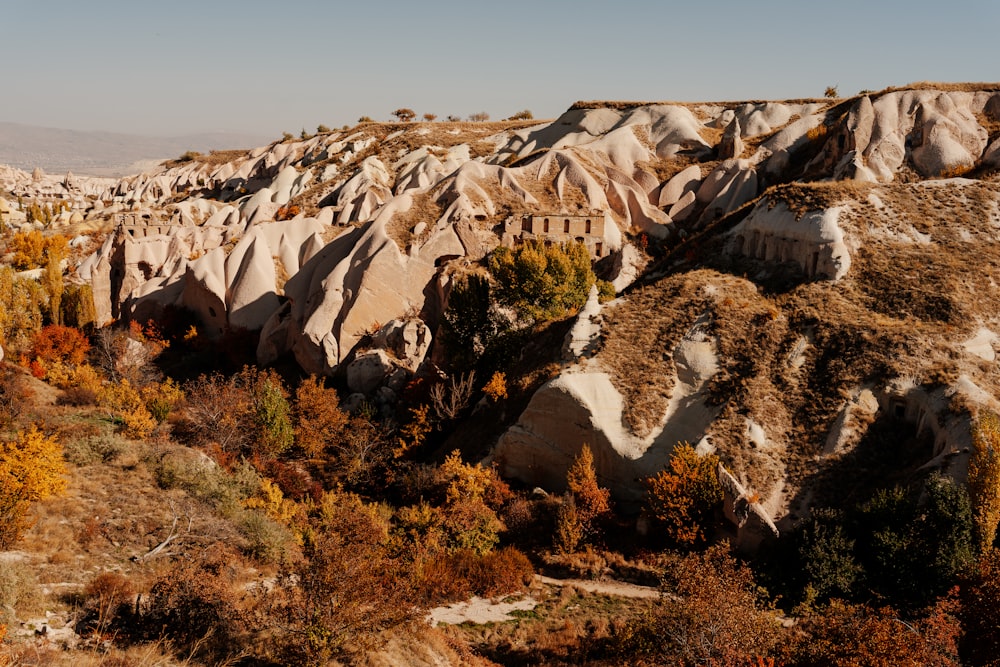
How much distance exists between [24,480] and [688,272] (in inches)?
1156

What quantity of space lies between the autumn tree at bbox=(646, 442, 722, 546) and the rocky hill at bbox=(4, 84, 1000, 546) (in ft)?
2.36

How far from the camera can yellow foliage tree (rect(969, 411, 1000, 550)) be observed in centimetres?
1828

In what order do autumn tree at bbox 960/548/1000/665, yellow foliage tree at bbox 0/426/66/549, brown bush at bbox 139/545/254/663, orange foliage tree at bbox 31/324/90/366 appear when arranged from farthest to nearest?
orange foliage tree at bbox 31/324/90/366, yellow foliage tree at bbox 0/426/66/549, brown bush at bbox 139/545/254/663, autumn tree at bbox 960/548/1000/665

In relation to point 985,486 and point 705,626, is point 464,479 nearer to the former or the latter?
point 705,626

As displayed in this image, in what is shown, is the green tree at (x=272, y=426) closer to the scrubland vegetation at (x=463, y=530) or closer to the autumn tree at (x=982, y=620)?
the scrubland vegetation at (x=463, y=530)

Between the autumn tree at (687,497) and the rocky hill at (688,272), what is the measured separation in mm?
721

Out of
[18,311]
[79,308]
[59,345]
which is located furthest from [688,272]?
[18,311]

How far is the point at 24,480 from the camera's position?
18719 mm

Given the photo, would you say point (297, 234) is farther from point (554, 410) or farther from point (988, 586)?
point (988, 586)

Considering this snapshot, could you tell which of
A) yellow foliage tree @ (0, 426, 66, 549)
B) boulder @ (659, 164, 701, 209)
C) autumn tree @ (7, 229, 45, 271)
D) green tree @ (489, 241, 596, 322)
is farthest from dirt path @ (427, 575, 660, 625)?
autumn tree @ (7, 229, 45, 271)

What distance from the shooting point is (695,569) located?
1636 centimetres

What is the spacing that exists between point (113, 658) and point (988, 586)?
811 inches

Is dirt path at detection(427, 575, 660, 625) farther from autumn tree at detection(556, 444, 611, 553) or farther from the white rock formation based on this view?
the white rock formation

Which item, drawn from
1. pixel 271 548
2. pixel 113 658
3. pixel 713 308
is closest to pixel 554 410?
pixel 713 308
